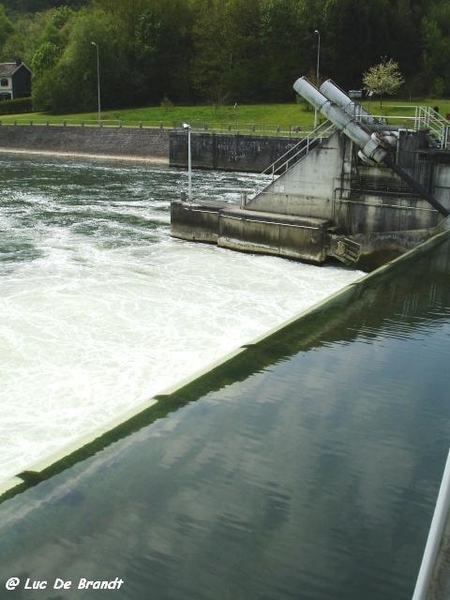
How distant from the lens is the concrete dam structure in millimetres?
21125

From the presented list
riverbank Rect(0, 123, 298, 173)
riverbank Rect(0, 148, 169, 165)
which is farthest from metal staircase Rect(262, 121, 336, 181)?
riverbank Rect(0, 148, 169, 165)

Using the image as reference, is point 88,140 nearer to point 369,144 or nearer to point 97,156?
point 97,156

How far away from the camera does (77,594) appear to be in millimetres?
6449

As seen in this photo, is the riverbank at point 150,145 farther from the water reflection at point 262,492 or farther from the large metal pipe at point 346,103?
the water reflection at point 262,492

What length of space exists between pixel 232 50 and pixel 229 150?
106 ft

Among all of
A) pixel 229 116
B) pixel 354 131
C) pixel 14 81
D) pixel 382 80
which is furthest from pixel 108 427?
pixel 14 81

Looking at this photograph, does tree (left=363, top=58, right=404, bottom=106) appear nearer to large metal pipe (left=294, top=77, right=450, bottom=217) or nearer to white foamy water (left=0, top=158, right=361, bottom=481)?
white foamy water (left=0, top=158, right=361, bottom=481)

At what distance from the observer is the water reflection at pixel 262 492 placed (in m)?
6.73

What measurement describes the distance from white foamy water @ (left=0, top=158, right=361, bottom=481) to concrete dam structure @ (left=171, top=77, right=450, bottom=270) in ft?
2.81

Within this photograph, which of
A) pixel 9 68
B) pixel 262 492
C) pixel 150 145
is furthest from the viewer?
pixel 9 68

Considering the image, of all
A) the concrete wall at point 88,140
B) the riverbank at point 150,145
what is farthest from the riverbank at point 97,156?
the concrete wall at point 88,140

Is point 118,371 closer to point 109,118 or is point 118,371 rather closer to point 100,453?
point 100,453

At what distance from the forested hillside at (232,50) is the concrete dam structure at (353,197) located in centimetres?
5651

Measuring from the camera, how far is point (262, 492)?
805cm
